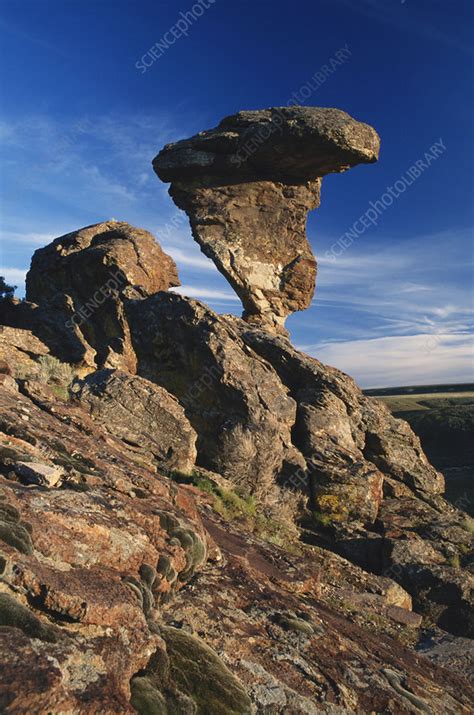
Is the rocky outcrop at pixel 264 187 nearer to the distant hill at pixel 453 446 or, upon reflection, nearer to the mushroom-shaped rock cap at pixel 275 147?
the mushroom-shaped rock cap at pixel 275 147

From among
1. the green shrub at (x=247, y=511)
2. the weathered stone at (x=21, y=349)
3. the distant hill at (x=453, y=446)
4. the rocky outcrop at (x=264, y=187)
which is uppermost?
the rocky outcrop at (x=264, y=187)

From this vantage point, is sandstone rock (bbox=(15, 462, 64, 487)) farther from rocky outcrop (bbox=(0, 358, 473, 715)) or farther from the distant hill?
the distant hill

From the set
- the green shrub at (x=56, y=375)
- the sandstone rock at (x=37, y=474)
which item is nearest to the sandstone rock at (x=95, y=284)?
the green shrub at (x=56, y=375)

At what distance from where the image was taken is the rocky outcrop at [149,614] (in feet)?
14.6

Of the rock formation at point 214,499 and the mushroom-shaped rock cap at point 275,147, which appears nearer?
the rock formation at point 214,499

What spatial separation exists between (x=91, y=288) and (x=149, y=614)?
75.8 feet

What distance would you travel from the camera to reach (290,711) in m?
5.63

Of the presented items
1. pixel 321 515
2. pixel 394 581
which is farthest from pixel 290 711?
pixel 321 515

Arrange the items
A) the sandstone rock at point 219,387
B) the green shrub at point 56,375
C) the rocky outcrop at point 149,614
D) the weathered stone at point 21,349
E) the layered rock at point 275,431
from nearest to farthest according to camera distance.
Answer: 1. the rocky outcrop at point 149,614
2. the layered rock at point 275,431
3. the green shrub at point 56,375
4. the sandstone rock at point 219,387
5. the weathered stone at point 21,349

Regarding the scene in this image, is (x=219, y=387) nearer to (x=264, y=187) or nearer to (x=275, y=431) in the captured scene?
(x=275, y=431)

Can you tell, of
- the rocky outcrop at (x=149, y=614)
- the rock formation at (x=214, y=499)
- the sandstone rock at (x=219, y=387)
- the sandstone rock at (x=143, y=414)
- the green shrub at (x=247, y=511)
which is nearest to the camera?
the rocky outcrop at (x=149, y=614)

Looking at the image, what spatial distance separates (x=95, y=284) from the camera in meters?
26.9

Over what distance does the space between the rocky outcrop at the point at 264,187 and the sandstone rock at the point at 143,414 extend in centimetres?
1401

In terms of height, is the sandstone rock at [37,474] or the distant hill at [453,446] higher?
the sandstone rock at [37,474]
